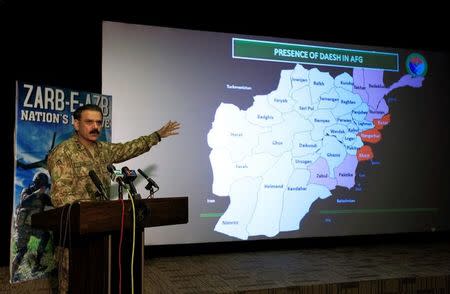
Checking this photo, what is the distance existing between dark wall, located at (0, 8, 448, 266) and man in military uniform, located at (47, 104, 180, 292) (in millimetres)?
1242

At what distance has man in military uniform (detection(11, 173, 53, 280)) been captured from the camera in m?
3.09

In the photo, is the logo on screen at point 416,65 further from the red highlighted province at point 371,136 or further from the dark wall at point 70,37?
the red highlighted province at point 371,136

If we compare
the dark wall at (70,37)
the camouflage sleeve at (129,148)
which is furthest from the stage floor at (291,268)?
the dark wall at (70,37)

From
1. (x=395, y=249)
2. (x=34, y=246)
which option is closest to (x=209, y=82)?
(x=34, y=246)

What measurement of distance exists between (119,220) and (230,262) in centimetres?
222

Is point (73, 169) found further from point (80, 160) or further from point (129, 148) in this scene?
point (129, 148)

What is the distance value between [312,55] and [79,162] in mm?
2676

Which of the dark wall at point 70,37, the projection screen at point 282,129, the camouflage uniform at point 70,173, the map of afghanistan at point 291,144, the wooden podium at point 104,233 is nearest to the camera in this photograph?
the wooden podium at point 104,233

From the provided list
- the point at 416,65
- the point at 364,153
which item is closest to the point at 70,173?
the point at 364,153

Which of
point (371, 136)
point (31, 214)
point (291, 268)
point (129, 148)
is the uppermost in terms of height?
point (371, 136)

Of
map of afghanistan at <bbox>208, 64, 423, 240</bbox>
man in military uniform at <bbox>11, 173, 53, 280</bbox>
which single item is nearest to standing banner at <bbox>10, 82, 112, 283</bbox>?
man in military uniform at <bbox>11, 173, 53, 280</bbox>

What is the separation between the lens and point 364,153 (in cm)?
455

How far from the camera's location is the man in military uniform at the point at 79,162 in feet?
8.00

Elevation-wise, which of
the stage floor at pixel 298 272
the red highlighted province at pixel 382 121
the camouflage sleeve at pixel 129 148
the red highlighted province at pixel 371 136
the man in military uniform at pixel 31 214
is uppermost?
the red highlighted province at pixel 382 121
